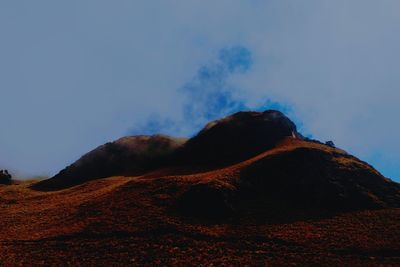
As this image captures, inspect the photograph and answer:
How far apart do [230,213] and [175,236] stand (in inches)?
173

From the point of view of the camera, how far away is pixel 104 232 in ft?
97.3

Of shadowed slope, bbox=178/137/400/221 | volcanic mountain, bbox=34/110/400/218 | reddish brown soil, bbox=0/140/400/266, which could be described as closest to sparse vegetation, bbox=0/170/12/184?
volcanic mountain, bbox=34/110/400/218

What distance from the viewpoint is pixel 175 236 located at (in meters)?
28.4

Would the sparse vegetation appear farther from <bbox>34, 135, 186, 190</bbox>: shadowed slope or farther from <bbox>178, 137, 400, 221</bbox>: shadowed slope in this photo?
<bbox>178, 137, 400, 221</bbox>: shadowed slope

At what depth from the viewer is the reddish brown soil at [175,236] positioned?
26031 millimetres

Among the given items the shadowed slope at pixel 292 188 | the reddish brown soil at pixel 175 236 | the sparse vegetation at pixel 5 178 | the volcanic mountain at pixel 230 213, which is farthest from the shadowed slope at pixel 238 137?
the sparse vegetation at pixel 5 178

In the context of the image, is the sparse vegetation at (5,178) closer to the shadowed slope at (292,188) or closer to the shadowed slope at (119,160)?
the shadowed slope at (119,160)

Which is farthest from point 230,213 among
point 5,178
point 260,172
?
point 5,178

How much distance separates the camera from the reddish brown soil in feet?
85.4

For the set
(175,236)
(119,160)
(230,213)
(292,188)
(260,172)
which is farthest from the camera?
(119,160)

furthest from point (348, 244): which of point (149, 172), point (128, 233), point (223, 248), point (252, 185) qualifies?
point (149, 172)

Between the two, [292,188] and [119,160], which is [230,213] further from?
[119,160]

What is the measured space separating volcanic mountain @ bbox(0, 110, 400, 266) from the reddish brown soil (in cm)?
6

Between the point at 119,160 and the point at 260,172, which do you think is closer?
the point at 260,172
